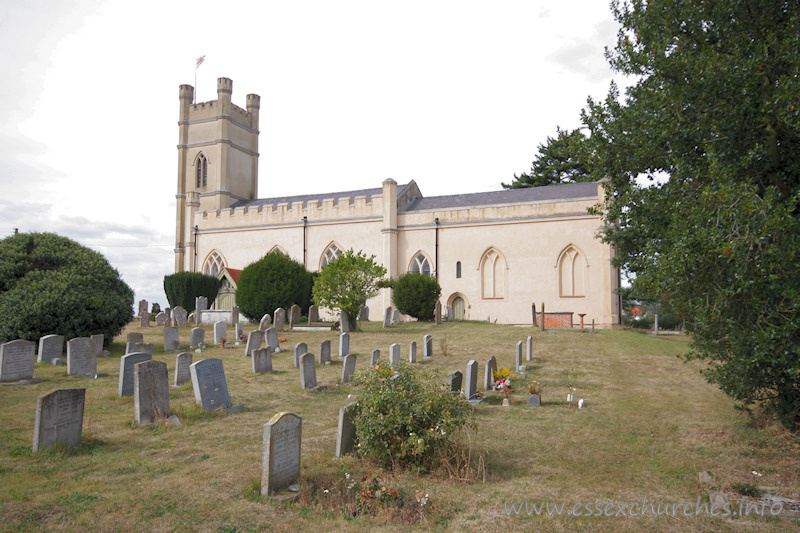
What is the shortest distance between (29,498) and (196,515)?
1.89 metres

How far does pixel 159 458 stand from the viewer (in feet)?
24.0

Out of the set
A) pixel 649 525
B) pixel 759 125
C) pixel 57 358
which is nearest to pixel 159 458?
pixel 649 525

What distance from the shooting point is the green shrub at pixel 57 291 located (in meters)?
16.8

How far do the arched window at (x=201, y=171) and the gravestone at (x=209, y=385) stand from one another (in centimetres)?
3591

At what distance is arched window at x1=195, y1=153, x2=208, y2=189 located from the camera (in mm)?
43188

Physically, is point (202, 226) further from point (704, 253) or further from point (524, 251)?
point (704, 253)

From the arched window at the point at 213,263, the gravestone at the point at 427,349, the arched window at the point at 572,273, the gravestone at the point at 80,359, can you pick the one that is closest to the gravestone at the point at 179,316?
the arched window at the point at 213,263

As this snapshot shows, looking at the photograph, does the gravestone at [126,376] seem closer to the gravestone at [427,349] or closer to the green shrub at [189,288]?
the gravestone at [427,349]

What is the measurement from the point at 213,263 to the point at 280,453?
35.7 metres

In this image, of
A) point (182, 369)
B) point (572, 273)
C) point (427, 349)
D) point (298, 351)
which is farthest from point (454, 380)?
point (572, 273)

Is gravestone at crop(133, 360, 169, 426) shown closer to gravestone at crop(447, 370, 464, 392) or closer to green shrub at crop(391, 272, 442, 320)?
gravestone at crop(447, 370, 464, 392)

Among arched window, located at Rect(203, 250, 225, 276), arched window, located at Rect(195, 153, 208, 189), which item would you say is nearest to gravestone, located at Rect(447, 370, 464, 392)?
arched window, located at Rect(203, 250, 225, 276)

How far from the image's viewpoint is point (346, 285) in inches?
961

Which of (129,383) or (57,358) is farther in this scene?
(57,358)
